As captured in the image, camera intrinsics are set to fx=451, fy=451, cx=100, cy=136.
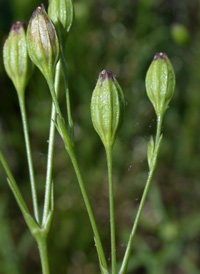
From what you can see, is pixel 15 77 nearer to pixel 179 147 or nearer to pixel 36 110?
pixel 36 110

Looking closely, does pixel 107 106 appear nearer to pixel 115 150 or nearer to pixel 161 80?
pixel 161 80

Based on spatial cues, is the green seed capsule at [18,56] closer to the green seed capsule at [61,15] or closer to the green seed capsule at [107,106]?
the green seed capsule at [61,15]

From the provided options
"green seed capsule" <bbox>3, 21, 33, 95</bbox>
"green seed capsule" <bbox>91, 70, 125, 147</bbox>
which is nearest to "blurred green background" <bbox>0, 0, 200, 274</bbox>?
"green seed capsule" <bbox>3, 21, 33, 95</bbox>

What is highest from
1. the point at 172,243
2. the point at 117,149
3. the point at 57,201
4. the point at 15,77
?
the point at 15,77

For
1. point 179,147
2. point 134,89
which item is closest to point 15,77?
point 134,89

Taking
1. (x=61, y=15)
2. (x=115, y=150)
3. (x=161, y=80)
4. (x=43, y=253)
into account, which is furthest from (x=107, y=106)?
(x=115, y=150)

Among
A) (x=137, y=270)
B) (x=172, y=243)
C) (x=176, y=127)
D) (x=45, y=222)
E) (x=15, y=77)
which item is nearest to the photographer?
(x=45, y=222)

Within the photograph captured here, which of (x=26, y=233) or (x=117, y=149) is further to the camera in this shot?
(x=117, y=149)
